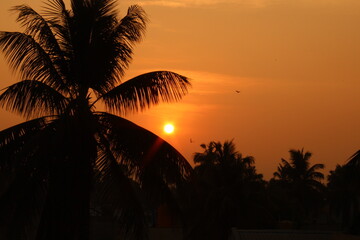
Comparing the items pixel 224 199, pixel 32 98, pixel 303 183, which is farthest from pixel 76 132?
pixel 303 183

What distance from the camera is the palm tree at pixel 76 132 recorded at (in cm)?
1383

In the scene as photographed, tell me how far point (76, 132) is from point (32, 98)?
49.4 inches

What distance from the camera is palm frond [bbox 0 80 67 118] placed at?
1430cm

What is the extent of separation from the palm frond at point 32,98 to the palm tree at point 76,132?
2 centimetres

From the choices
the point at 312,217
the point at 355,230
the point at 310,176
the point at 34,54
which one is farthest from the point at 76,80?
the point at 312,217

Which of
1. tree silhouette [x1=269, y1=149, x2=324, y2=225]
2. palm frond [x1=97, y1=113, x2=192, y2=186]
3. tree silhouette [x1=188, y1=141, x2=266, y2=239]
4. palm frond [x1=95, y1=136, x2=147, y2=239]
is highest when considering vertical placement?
tree silhouette [x1=269, y1=149, x2=324, y2=225]

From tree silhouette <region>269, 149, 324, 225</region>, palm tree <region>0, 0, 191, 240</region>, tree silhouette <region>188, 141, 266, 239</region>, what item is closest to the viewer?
palm tree <region>0, 0, 191, 240</region>

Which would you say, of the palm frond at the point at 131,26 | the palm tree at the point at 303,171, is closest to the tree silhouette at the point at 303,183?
the palm tree at the point at 303,171

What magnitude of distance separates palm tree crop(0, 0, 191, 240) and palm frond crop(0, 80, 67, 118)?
2cm

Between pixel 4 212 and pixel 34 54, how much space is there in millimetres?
3664

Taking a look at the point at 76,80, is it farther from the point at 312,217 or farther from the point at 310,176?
the point at 312,217

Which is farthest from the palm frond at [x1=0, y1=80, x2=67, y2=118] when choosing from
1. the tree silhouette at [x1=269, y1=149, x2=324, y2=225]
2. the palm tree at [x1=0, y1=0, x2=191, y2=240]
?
the tree silhouette at [x1=269, y1=149, x2=324, y2=225]

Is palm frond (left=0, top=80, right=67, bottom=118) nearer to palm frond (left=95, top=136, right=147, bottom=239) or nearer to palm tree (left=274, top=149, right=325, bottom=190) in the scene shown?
palm frond (left=95, top=136, right=147, bottom=239)

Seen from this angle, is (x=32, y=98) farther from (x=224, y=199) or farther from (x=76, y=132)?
(x=224, y=199)
